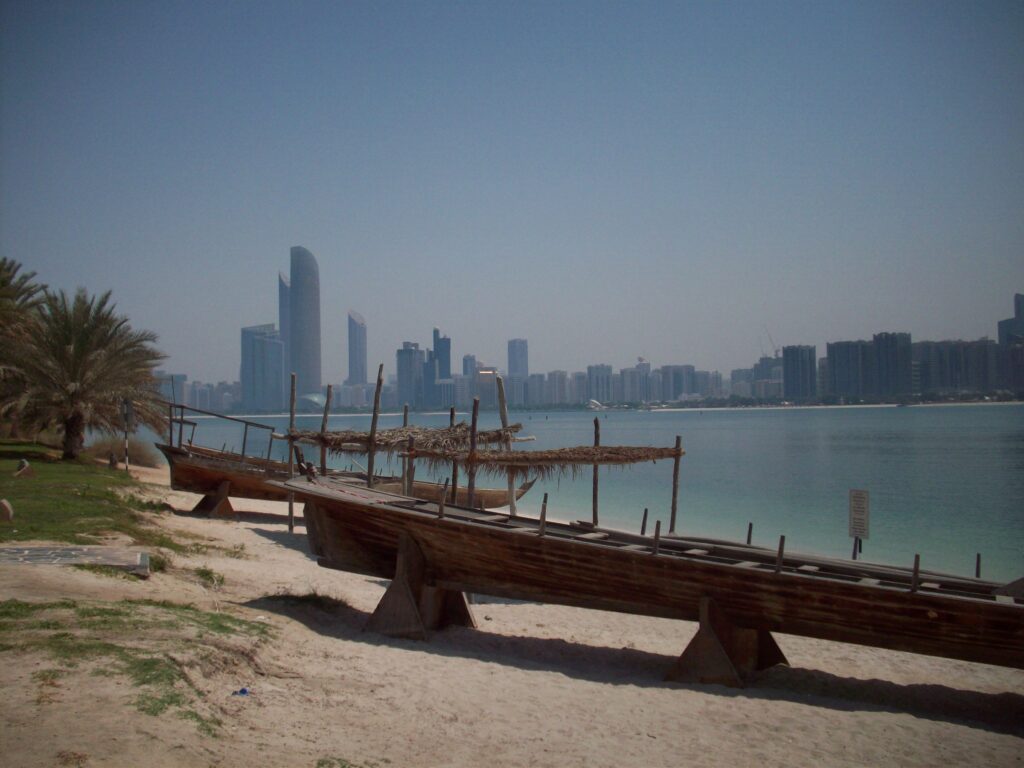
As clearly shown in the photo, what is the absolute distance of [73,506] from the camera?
11.7 metres

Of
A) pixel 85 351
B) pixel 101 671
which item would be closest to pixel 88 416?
pixel 85 351

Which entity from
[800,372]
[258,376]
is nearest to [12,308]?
[800,372]

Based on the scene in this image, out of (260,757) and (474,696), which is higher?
(260,757)

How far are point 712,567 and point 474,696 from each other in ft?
8.17

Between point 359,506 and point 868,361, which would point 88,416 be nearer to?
point 359,506

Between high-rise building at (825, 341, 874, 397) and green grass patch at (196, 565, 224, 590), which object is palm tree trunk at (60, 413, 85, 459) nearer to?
green grass patch at (196, 565, 224, 590)

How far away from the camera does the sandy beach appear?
4352 mm

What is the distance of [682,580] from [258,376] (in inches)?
7401

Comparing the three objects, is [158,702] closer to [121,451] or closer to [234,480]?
[234,480]

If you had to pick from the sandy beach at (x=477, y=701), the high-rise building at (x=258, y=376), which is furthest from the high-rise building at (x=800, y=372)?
the sandy beach at (x=477, y=701)

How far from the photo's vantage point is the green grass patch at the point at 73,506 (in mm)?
9508

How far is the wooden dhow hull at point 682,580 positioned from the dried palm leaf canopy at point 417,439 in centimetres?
320

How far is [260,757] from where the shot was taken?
170 inches

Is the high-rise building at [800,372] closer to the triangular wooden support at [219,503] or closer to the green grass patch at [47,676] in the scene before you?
the triangular wooden support at [219,503]
